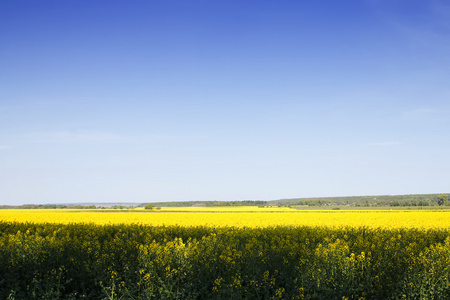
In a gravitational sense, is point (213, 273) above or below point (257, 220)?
above

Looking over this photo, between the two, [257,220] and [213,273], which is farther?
[257,220]

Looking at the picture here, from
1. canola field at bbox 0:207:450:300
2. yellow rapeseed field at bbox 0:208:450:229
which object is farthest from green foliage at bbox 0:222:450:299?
yellow rapeseed field at bbox 0:208:450:229

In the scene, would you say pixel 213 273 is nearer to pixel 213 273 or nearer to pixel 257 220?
pixel 213 273

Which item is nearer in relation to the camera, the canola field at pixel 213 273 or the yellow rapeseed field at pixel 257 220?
the canola field at pixel 213 273

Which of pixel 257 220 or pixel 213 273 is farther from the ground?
pixel 213 273

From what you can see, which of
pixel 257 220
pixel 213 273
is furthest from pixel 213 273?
pixel 257 220

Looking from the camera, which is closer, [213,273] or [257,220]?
[213,273]

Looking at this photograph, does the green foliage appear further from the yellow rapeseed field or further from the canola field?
the yellow rapeseed field

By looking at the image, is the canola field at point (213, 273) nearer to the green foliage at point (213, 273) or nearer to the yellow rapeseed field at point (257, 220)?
the green foliage at point (213, 273)

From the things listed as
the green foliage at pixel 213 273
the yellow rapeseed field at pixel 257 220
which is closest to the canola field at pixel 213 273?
the green foliage at pixel 213 273

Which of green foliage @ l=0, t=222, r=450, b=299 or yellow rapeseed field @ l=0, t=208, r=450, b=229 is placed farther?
yellow rapeseed field @ l=0, t=208, r=450, b=229

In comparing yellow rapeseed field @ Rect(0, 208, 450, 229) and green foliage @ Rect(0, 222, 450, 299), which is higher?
green foliage @ Rect(0, 222, 450, 299)

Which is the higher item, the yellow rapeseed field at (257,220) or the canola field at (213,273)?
the canola field at (213,273)

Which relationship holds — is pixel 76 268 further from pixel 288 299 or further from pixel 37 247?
pixel 288 299
